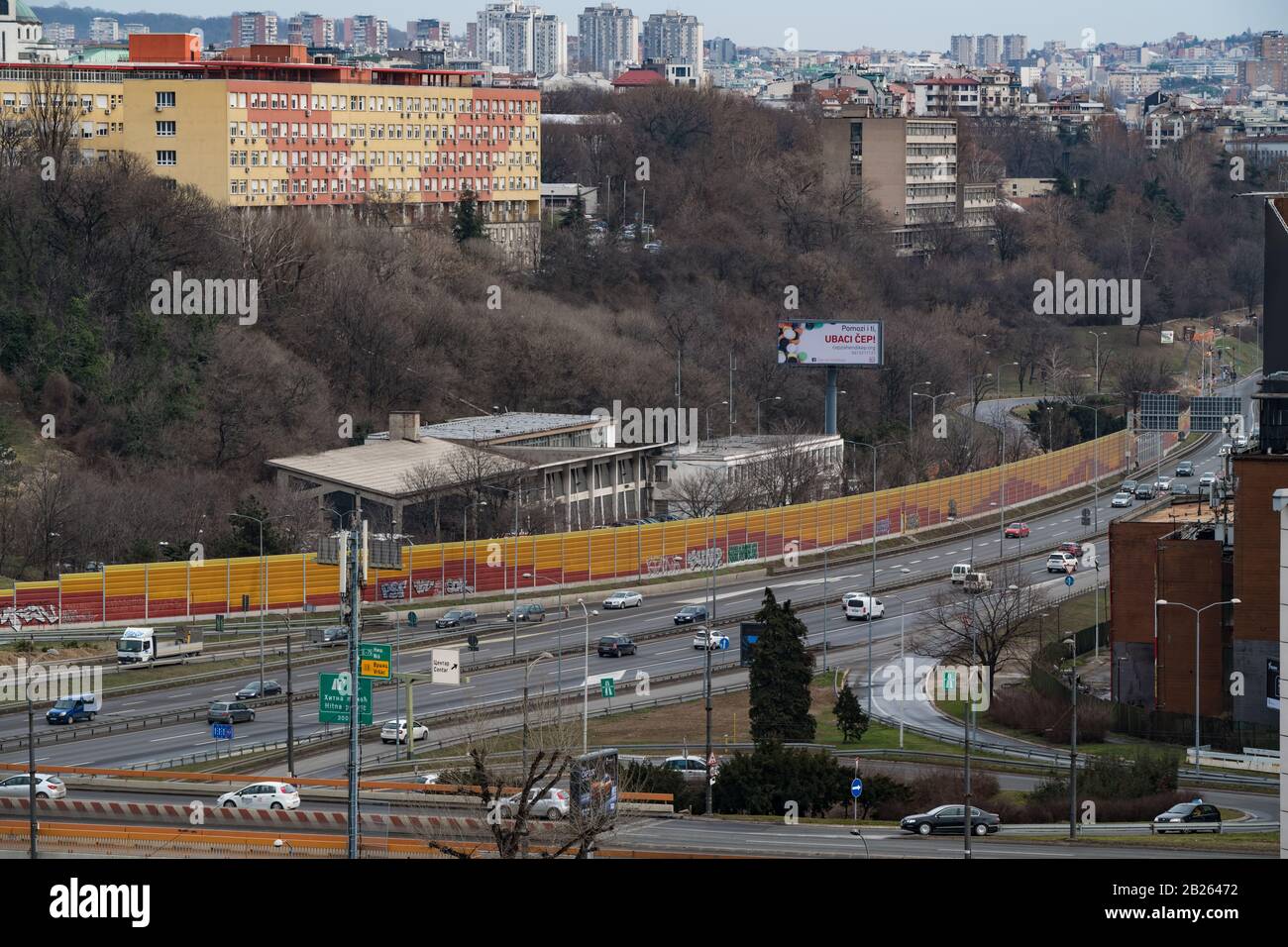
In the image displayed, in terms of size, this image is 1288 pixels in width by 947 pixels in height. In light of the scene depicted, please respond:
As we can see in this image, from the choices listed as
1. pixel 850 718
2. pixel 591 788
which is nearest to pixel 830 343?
pixel 850 718

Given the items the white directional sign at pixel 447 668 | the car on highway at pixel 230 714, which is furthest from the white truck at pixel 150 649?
the white directional sign at pixel 447 668

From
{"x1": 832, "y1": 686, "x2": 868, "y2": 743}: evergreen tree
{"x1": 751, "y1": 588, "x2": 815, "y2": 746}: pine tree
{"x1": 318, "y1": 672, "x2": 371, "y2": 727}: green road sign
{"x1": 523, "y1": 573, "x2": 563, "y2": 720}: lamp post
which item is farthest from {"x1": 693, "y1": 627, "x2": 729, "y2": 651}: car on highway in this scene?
{"x1": 318, "y1": 672, "x2": 371, "y2": 727}: green road sign

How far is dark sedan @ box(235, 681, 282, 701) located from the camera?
38656mm

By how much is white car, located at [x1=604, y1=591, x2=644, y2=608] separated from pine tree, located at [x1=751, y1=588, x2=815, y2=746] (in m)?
13.7

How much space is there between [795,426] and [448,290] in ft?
52.6

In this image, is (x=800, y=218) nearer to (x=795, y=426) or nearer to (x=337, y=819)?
(x=795, y=426)

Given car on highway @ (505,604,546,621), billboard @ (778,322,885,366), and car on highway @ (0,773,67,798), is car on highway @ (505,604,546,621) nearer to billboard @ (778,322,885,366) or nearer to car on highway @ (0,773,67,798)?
car on highway @ (0,773,67,798)

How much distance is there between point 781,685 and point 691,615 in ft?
41.2

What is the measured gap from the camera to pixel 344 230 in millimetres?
80188

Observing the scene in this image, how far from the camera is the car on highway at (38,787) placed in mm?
27375

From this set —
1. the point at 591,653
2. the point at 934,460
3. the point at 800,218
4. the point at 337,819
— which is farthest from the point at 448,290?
the point at 337,819

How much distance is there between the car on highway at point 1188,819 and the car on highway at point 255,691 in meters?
17.6

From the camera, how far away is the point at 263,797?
26406mm
